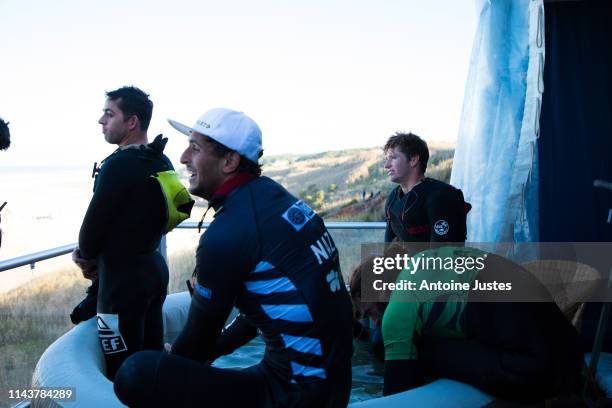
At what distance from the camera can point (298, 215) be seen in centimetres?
159

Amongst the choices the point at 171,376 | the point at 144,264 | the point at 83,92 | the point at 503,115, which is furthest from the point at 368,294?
the point at 83,92

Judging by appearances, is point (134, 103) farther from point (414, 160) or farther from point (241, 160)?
point (414, 160)

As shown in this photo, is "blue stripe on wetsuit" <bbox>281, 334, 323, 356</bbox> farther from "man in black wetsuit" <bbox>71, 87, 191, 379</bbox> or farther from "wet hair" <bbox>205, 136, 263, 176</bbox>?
"man in black wetsuit" <bbox>71, 87, 191, 379</bbox>

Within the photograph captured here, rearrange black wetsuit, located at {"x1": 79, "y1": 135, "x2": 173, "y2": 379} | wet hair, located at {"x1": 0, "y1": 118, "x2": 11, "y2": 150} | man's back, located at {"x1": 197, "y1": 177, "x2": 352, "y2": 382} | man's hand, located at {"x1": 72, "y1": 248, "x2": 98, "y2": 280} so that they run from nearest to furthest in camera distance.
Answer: man's back, located at {"x1": 197, "y1": 177, "x2": 352, "y2": 382}
wet hair, located at {"x1": 0, "y1": 118, "x2": 11, "y2": 150}
black wetsuit, located at {"x1": 79, "y1": 135, "x2": 173, "y2": 379}
man's hand, located at {"x1": 72, "y1": 248, "x2": 98, "y2": 280}

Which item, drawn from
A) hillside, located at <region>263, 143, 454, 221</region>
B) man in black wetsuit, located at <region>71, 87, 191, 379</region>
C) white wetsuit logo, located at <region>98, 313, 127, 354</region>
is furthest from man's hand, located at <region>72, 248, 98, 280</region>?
hillside, located at <region>263, 143, 454, 221</region>

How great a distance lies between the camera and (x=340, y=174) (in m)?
21.2

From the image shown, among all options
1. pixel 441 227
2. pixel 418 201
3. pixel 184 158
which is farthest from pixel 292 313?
pixel 418 201

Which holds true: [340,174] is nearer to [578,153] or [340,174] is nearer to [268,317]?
[578,153]

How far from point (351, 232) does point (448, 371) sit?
2.43 m

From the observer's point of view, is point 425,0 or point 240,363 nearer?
point 240,363

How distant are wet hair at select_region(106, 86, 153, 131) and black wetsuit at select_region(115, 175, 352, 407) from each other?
1281 mm

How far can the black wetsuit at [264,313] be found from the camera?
1514 mm

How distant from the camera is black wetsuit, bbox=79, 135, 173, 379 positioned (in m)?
2.41

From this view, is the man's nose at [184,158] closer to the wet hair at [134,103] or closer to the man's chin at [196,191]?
the man's chin at [196,191]
